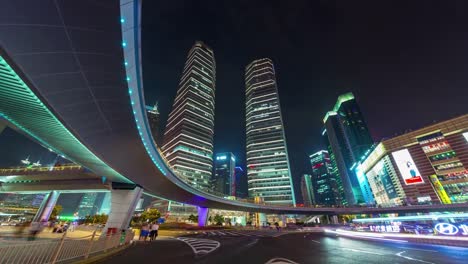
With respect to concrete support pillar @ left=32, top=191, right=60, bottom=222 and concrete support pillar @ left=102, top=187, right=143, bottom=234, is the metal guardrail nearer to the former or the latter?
concrete support pillar @ left=102, top=187, right=143, bottom=234

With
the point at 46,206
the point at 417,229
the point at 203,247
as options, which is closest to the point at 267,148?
the point at 417,229

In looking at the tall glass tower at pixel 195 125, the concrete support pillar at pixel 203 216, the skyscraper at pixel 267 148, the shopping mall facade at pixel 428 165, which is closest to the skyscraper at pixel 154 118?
the tall glass tower at pixel 195 125

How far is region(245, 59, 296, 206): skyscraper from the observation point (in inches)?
5423

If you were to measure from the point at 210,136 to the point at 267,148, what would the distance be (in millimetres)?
47189

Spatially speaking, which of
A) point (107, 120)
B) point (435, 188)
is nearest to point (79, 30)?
point (107, 120)

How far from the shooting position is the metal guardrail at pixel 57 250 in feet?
22.4

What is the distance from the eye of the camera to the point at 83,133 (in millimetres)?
12422

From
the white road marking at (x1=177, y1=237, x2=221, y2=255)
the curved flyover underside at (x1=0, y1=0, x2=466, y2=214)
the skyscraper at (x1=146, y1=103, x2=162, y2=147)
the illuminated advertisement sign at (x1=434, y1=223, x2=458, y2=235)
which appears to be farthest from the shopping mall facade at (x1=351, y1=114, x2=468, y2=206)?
the skyscraper at (x1=146, y1=103, x2=162, y2=147)

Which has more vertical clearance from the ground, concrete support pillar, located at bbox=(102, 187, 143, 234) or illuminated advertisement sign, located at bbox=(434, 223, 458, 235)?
concrete support pillar, located at bbox=(102, 187, 143, 234)

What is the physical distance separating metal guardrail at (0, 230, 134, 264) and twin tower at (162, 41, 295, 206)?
11375 cm

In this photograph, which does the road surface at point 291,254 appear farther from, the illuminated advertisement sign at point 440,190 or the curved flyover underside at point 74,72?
the illuminated advertisement sign at point 440,190

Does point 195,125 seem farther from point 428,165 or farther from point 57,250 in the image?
point 57,250

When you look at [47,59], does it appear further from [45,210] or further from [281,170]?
[281,170]

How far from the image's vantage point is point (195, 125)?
145375 mm
